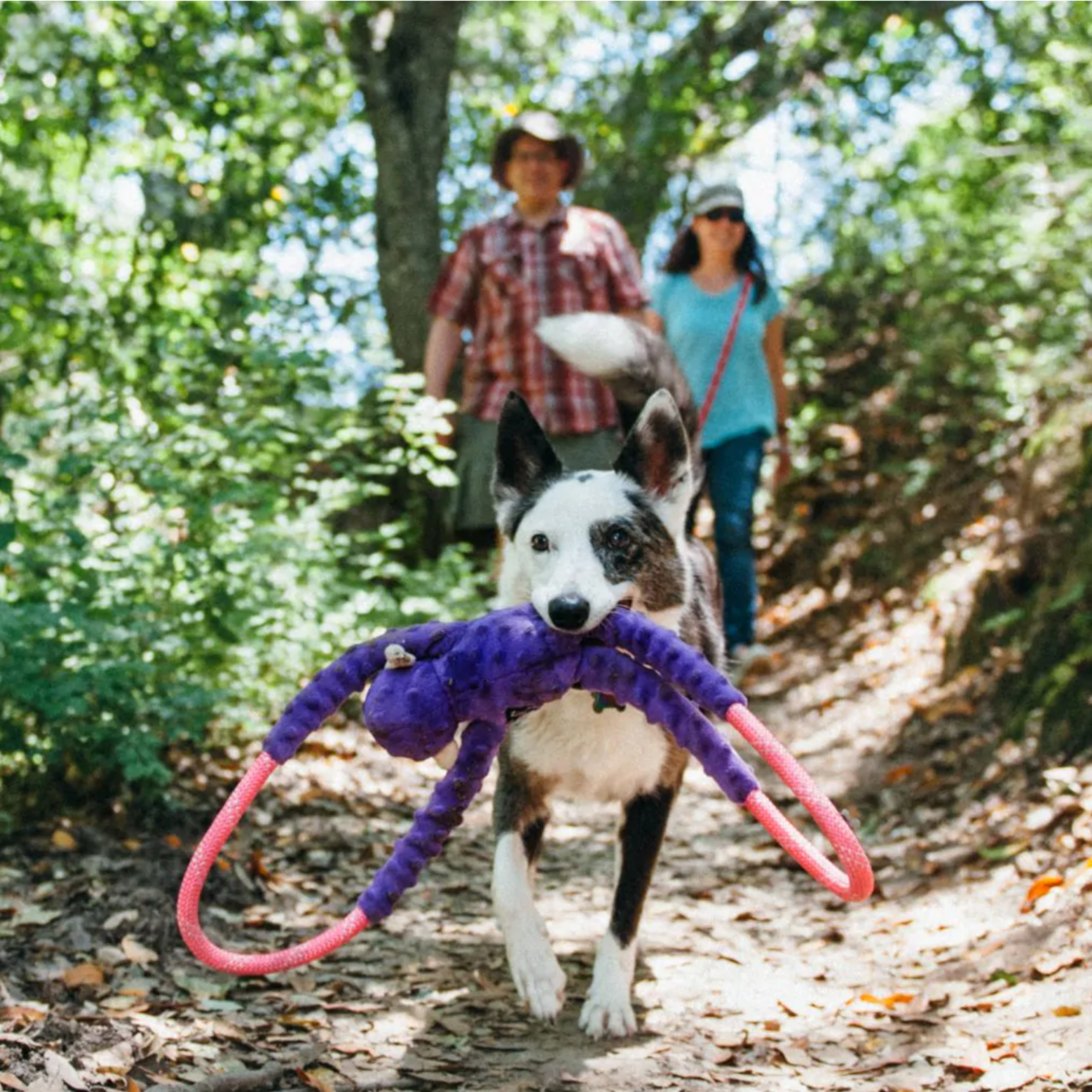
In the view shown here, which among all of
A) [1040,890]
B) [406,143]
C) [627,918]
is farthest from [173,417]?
[1040,890]

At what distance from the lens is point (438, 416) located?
4582 millimetres

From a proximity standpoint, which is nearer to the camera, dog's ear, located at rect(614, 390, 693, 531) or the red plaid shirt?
dog's ear, located at rect(614, 390, 693, 531)

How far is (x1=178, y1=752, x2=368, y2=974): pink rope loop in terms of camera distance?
2.09m

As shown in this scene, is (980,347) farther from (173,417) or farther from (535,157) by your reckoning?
(173,417)

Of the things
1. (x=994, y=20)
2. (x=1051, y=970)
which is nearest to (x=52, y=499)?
(x=1051, y=970)

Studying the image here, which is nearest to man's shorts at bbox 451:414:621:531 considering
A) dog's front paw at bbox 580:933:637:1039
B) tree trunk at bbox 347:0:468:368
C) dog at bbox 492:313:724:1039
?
dog at bbox 492:313:724:1039

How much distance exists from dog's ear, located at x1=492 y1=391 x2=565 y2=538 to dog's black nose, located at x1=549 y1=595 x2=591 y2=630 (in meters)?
0.66

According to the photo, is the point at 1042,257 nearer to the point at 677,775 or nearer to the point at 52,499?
the point at 677,775

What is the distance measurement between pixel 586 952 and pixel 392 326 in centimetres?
391

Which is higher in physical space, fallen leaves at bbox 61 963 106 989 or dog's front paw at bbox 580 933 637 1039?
fallen leaves at bbox 61 963 106 989

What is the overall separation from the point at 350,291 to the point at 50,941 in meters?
3.88

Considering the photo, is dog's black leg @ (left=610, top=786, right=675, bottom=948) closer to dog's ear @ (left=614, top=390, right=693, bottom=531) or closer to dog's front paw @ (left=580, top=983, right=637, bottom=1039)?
dog's front paw @ (left=580, top=983, right=637, bottom=1039)

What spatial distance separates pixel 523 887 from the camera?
2.89 metres

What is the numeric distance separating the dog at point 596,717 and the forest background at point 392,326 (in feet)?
4.14
